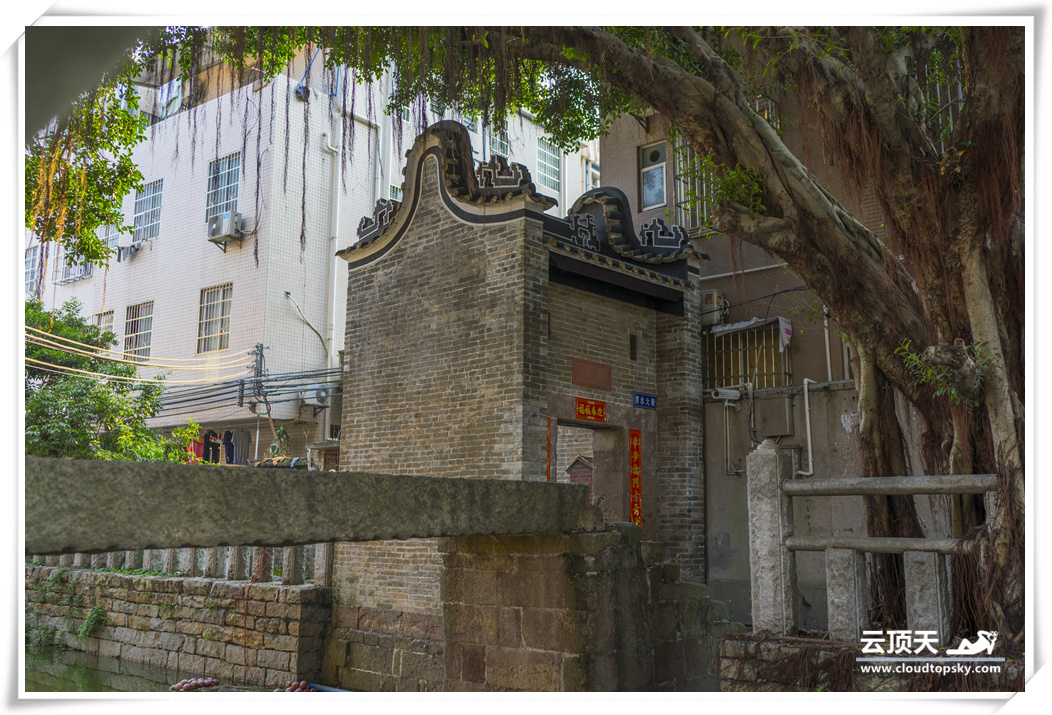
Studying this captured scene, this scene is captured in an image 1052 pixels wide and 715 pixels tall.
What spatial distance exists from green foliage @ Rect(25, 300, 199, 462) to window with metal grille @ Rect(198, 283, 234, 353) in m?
1.57

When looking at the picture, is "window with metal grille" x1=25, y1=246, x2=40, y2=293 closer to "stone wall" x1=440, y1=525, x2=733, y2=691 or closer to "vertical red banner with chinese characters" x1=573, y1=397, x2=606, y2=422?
"vertical red banner with chinese characters" x1=573, y1=397, x2=606, y2=422

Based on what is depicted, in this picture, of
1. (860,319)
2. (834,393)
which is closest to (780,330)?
(834,393)

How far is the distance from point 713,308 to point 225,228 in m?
8.15

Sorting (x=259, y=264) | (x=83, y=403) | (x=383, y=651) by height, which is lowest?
(x=383, y=651)

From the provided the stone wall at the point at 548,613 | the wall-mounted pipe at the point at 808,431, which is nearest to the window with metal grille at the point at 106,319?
the wall-mounted pipe at the point at 808,431

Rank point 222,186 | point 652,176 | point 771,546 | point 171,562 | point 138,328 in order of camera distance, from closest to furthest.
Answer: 1. point 771,546
2. point 171,562
3. point 652,176
4. point 222,186
5. point 138,328

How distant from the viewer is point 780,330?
10562 millimetres

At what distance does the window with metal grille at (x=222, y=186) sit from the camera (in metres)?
14.8

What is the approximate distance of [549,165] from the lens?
15297mm

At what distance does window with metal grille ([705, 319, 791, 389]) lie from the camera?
10.7 m

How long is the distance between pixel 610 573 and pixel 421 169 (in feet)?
22.3
